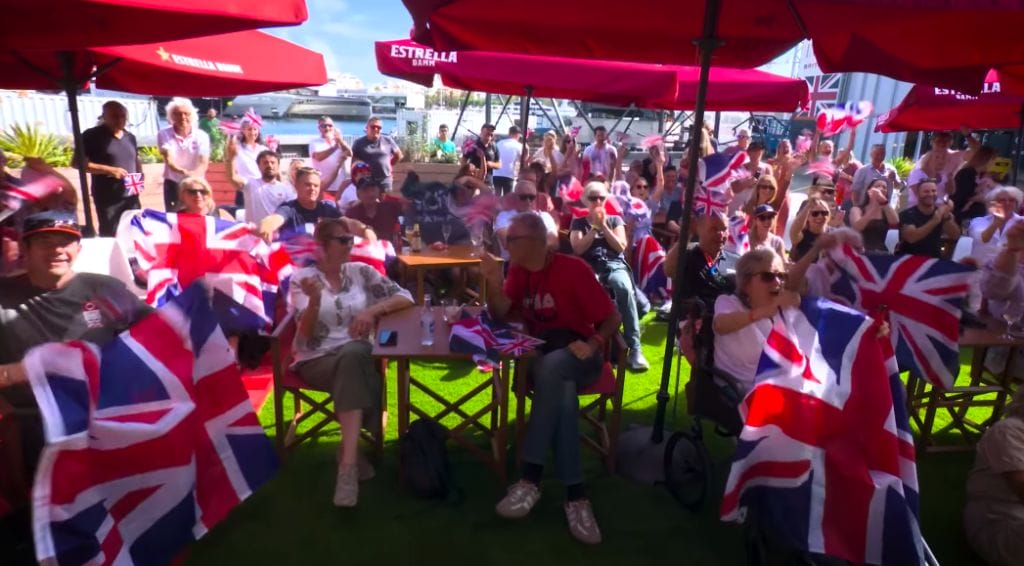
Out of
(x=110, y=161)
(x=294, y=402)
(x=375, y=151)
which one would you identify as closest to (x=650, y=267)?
(x=294, y=402)

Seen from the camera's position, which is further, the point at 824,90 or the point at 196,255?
the point at 824,90

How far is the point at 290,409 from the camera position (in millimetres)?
4211

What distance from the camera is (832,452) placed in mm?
2584

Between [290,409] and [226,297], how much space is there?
0.87 meters

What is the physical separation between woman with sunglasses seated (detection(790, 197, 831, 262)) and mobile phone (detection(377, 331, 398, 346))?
3211 mm

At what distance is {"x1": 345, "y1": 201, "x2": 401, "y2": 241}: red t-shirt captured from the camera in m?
5.64

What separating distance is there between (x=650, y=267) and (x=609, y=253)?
3.66 feet

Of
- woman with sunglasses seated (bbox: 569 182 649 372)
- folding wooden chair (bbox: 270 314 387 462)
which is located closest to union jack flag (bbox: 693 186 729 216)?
woman with sunglasses seated (bbox: 569 182 649 372)

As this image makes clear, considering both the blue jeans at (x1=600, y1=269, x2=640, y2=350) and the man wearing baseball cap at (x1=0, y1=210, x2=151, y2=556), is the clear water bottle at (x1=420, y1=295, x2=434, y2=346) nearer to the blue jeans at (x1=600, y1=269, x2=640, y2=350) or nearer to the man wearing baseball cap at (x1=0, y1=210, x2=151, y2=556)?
the man wearing baseball cap at (x1=0, y1=210, x2=151, y2=556)

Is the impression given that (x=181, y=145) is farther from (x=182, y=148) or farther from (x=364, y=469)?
(x=364, y=469)

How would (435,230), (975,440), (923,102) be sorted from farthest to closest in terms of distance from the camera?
(923,102) < (435,230) < (975,440)

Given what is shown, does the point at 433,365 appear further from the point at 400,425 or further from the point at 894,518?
the point at 894,518

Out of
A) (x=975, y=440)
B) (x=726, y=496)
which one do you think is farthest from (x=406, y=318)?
(x=975, y=440)

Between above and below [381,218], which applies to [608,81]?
above
